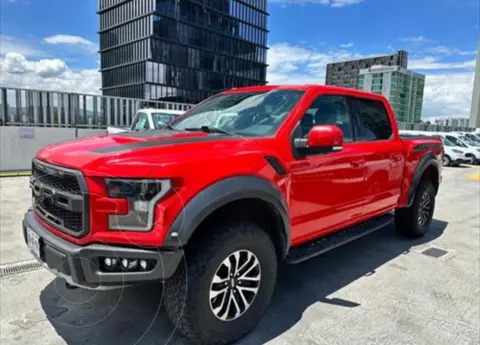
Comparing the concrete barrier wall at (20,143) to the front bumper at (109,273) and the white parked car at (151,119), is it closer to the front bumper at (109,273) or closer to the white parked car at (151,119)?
the white parked car at (151,119)

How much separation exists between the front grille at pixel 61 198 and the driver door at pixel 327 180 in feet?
5.06

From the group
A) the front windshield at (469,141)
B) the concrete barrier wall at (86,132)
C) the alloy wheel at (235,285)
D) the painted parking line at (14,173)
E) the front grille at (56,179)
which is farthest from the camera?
the front windshield at (469,141)

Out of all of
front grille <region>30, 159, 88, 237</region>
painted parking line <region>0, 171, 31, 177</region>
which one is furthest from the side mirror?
painted parking line <region>0, 171, 31, 177</region>

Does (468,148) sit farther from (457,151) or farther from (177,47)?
(177,47)

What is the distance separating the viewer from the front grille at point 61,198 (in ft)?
7.26

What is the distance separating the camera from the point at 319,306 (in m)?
3.26

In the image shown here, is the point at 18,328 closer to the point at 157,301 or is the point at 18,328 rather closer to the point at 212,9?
the point at 157,301

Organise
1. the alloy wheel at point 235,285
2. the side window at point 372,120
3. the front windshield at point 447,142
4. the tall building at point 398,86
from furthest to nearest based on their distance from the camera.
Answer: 1. the tall building at point 398,86
2. the front windshield at point 447,142
3. the side window at point 372,120
4. the alloy wheel at point 235,285

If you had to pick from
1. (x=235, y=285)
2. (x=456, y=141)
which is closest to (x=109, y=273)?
(x=235, y=285)

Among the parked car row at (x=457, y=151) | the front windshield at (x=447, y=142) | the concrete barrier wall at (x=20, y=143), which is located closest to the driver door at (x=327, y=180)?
the concrete barrier wall at (x=20, y=143)

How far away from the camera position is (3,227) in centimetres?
516

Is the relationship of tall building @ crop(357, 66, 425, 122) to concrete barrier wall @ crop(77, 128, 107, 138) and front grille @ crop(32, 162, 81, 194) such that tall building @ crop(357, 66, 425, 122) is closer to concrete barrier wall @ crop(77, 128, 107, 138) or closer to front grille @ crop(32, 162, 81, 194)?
concrete barrier wall @ crop(77, 128, 107, 138)

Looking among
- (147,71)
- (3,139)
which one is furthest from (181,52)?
(3,139)

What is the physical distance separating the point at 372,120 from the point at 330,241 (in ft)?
5.12
